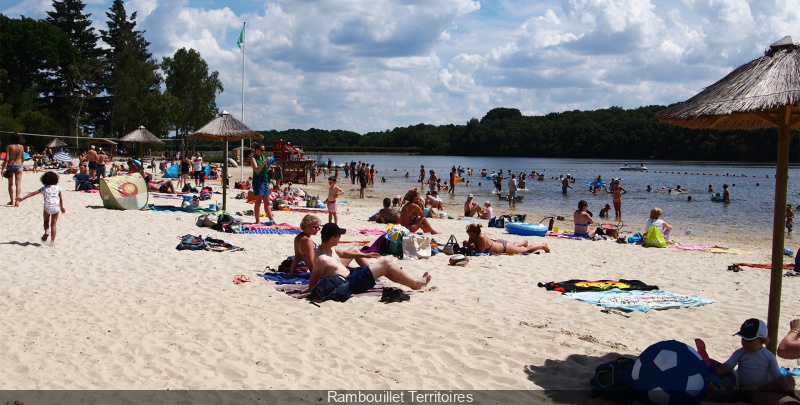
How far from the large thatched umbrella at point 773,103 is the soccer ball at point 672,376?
3.87 ft

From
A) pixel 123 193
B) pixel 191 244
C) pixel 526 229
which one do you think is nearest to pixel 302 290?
pixel 191 244

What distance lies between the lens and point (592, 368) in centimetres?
414

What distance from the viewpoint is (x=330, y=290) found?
5.63m

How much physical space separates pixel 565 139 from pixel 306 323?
375ft

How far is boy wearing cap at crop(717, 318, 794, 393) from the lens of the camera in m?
3.49

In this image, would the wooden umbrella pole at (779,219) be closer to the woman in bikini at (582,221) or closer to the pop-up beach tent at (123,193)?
the woman in bikini at (582,221)

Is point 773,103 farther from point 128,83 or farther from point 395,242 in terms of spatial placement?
point 128,83

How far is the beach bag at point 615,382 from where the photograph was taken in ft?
11.7

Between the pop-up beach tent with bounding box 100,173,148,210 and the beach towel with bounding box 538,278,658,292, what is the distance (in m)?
9.46

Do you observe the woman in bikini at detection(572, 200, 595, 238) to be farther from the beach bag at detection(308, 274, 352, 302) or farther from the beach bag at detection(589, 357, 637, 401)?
the beach bag at detection(589, 357, 637, 401)

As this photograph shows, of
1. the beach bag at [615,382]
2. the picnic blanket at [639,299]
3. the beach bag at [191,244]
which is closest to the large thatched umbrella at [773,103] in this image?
the beach bag at [615,382]

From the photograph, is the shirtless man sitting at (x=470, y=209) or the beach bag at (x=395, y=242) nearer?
the beach bag at (x=395, y=242)

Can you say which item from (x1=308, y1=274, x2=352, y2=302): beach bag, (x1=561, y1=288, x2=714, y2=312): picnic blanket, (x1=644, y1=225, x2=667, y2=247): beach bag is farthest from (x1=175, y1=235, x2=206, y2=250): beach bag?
(x1=644, y1=225, x2=667, y2=247): beach bag

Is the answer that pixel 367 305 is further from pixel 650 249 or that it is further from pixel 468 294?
pixel 650 249
